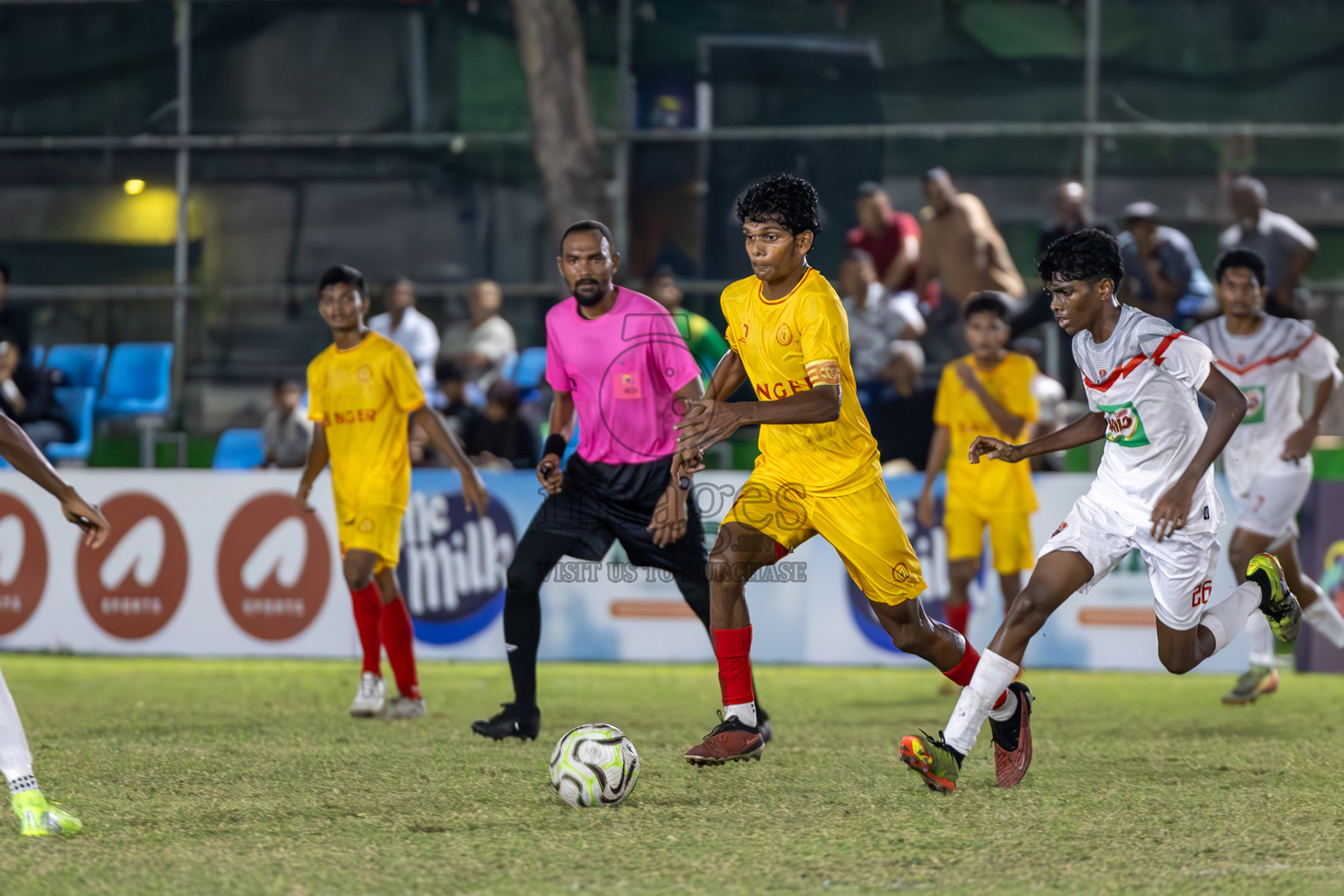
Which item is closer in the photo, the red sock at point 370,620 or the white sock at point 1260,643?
the red sock at point 370,620

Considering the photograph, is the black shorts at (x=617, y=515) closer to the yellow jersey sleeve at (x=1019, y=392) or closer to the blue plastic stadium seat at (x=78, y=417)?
the yellow jersey sleeve at (x=1019, y=392)

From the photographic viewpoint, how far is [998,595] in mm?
10234

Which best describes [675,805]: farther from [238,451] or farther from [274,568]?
[238,451]

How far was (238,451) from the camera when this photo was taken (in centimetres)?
1321

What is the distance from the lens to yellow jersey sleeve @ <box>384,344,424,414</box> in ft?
25.5

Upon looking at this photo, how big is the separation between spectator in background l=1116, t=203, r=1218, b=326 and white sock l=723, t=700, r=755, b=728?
727cm

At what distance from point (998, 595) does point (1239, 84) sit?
6975 millimetres

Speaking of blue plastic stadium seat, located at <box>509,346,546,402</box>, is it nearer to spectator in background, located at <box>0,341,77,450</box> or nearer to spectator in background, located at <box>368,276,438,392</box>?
spectator in background, located at <box>368,276,438,392</box>

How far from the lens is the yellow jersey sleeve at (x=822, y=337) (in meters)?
5.55

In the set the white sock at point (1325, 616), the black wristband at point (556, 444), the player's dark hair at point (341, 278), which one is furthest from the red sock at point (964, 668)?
the player's dark hair at point (341, 278)

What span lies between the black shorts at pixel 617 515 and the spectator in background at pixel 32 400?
753 centimetres

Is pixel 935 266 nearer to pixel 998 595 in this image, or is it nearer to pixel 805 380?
pixel 998 595

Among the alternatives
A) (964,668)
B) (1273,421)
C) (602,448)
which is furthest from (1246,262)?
(602,448)

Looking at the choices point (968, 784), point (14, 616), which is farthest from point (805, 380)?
point (14, 616)
